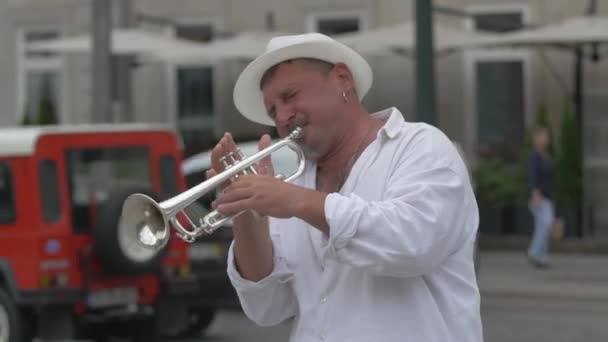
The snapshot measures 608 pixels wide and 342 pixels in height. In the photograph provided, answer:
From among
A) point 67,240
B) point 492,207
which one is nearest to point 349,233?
point 67,240

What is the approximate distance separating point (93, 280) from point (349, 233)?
689 cm

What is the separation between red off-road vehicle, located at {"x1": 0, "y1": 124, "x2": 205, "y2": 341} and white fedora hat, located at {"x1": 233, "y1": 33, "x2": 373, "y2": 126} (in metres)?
5.89

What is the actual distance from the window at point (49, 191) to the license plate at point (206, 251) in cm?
183

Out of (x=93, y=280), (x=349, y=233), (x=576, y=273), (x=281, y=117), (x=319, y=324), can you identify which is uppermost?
(x=281, y=117)

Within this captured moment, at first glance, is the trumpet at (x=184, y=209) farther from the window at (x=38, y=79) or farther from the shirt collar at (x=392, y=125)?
the window at (x=38, y=79)

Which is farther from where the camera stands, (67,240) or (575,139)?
(575,139)

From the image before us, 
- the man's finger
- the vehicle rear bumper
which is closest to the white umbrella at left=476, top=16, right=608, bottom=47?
the vehicle rear bumper

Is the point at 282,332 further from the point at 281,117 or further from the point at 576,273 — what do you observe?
the point at 281,117

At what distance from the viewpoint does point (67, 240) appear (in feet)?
31.6

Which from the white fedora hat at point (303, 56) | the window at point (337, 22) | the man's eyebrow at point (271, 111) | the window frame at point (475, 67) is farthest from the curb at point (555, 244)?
the man's eyebrow at point (271, 111)

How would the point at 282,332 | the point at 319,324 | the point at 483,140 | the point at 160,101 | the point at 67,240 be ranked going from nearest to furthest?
the point at 319,324 < the point at 67,240 < the point at 282,332 < the point at 483,140 < the point at 160,101

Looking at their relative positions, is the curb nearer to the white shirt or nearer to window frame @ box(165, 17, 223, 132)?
window frame @ box(165, 17, 223, 132)

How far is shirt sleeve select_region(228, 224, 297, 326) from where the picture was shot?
3.46 m

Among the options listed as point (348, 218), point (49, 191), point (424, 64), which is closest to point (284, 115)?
point (348, 218)
